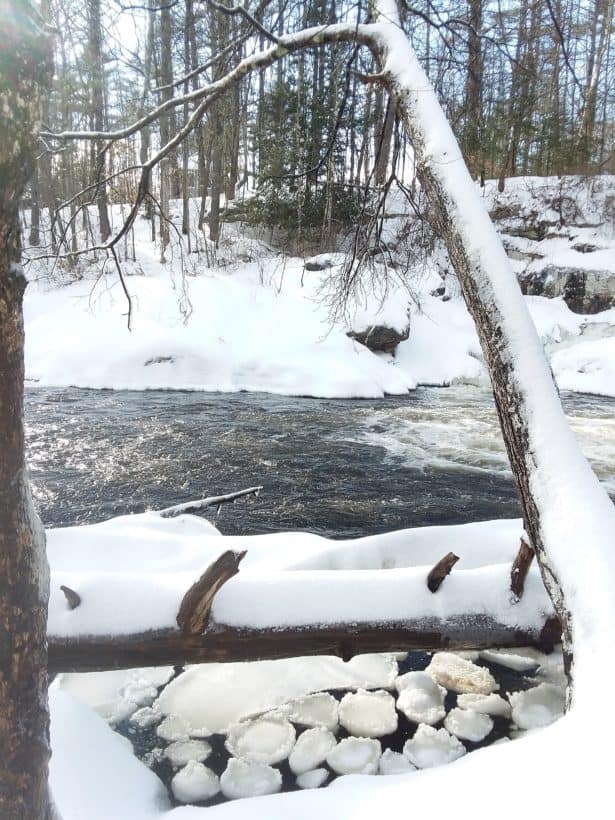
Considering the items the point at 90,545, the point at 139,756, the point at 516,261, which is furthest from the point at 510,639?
the point at 516,261

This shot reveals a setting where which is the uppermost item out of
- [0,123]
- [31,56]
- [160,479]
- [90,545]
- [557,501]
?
[31,56]

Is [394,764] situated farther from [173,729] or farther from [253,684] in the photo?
[173,729]

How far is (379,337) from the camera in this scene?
12695 mm

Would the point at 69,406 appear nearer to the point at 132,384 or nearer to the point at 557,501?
the point at 132,384

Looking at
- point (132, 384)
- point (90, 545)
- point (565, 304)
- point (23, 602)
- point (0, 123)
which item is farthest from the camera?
point (565, 304)

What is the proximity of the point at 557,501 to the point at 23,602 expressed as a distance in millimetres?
1570

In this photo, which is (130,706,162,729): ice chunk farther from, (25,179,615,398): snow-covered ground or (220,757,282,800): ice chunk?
(25,179,615,398): snow-covered ground

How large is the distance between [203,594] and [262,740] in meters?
0.80

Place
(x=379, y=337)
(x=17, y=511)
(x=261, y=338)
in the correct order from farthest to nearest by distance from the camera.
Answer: (x=379, y=337)
(x=261, y=338)
(x=17, y=511)

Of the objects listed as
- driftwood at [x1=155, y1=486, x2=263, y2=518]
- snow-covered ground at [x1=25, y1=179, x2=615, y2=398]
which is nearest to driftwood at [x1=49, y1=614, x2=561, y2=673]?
driftwood at [x1=155, y1=486, x2=263, y2=518]

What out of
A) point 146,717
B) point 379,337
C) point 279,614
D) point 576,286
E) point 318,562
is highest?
point 576,286

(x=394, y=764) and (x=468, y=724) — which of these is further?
(x=468, y=724)

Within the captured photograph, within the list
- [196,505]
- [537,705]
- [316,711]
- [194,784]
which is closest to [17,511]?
[194,784]

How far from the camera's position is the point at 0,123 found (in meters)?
0.84
